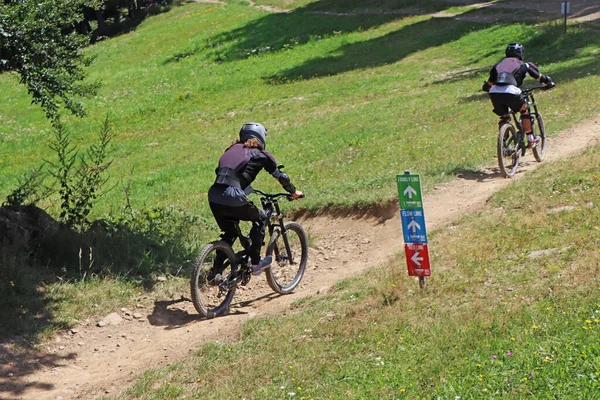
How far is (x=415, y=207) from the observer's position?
7.69m

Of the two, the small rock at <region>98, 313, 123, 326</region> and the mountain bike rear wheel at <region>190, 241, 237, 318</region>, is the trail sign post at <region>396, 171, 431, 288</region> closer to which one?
the mountain bike rear wheel at <region>190, 241, 237, 318</region>

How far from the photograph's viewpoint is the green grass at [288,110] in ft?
42.0

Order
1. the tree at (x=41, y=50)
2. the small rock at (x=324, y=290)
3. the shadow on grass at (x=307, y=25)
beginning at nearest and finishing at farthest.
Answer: the small rock at (x=324, y=290) → the tree at (x=41, y=50) → the shadow on grass at (x=307, y=25)

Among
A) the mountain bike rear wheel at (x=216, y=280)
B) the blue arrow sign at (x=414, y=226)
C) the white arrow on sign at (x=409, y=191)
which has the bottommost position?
the mountain bike rear wheel at (x=216, y=280)

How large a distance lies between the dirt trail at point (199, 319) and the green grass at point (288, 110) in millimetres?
487

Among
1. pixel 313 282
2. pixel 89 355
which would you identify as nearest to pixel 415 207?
pixel 313 282

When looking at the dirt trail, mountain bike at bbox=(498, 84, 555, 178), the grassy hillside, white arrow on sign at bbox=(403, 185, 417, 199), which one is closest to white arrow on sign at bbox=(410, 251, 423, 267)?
white arrow on sign at bbox=(403, 185, 417, 199)

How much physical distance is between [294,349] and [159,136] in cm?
2150

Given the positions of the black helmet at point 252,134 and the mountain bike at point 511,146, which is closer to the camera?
the black helmet at point 252,134

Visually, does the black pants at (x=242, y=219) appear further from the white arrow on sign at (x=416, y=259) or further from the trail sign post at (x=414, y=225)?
the white arrow on sign at (x=416, y=259)

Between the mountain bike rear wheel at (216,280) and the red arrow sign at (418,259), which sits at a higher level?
the red arrow sign at (418,259)

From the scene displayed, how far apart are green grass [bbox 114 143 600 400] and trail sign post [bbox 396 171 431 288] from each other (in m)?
0.26

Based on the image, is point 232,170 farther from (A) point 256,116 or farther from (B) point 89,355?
(A) point 256,116

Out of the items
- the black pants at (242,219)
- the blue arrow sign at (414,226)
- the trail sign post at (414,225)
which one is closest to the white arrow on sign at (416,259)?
the trail sign post at (414,225)
